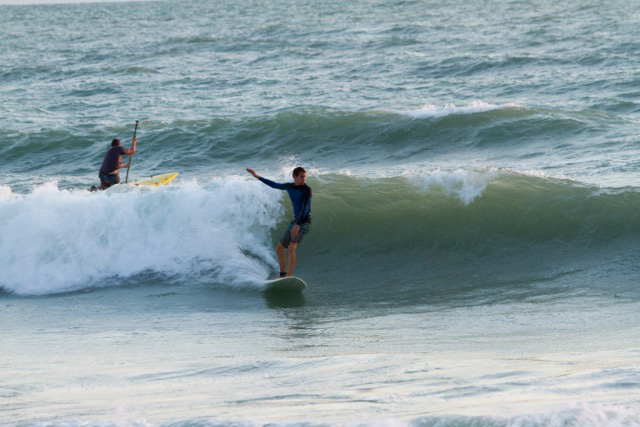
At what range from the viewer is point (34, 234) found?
485 inches

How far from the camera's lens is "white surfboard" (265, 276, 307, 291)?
10484 millimetres

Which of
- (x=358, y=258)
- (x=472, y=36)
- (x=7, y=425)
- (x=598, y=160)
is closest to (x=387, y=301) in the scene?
(x=358, y=258)

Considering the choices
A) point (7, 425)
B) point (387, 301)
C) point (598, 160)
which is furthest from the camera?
point (598, 160)

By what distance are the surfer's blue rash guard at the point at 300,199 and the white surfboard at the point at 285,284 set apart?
2.33 feet

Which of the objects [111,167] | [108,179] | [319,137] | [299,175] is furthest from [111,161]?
[319,137]

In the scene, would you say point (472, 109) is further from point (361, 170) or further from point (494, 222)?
point (494, 222)

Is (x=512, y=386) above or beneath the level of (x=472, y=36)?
beneath

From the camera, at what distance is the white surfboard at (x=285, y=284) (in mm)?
10484

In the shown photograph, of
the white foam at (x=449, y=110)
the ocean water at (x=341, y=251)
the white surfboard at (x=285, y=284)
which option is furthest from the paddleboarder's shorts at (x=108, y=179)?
the white foam at (x=449, y=110)

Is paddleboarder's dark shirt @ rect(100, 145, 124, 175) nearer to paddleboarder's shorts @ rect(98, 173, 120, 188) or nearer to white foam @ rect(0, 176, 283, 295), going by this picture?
paddleboarder's shorts @ rect(98, 173, 120, 188)

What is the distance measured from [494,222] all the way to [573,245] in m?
1.17

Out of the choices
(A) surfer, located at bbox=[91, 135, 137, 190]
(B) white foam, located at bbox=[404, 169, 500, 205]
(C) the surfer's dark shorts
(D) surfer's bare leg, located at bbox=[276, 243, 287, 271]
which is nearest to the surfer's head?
(C) the surfer's dark shorts

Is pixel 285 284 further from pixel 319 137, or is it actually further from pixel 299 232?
pixel 319 137

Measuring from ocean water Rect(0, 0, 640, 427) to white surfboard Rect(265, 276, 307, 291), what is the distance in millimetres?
129
